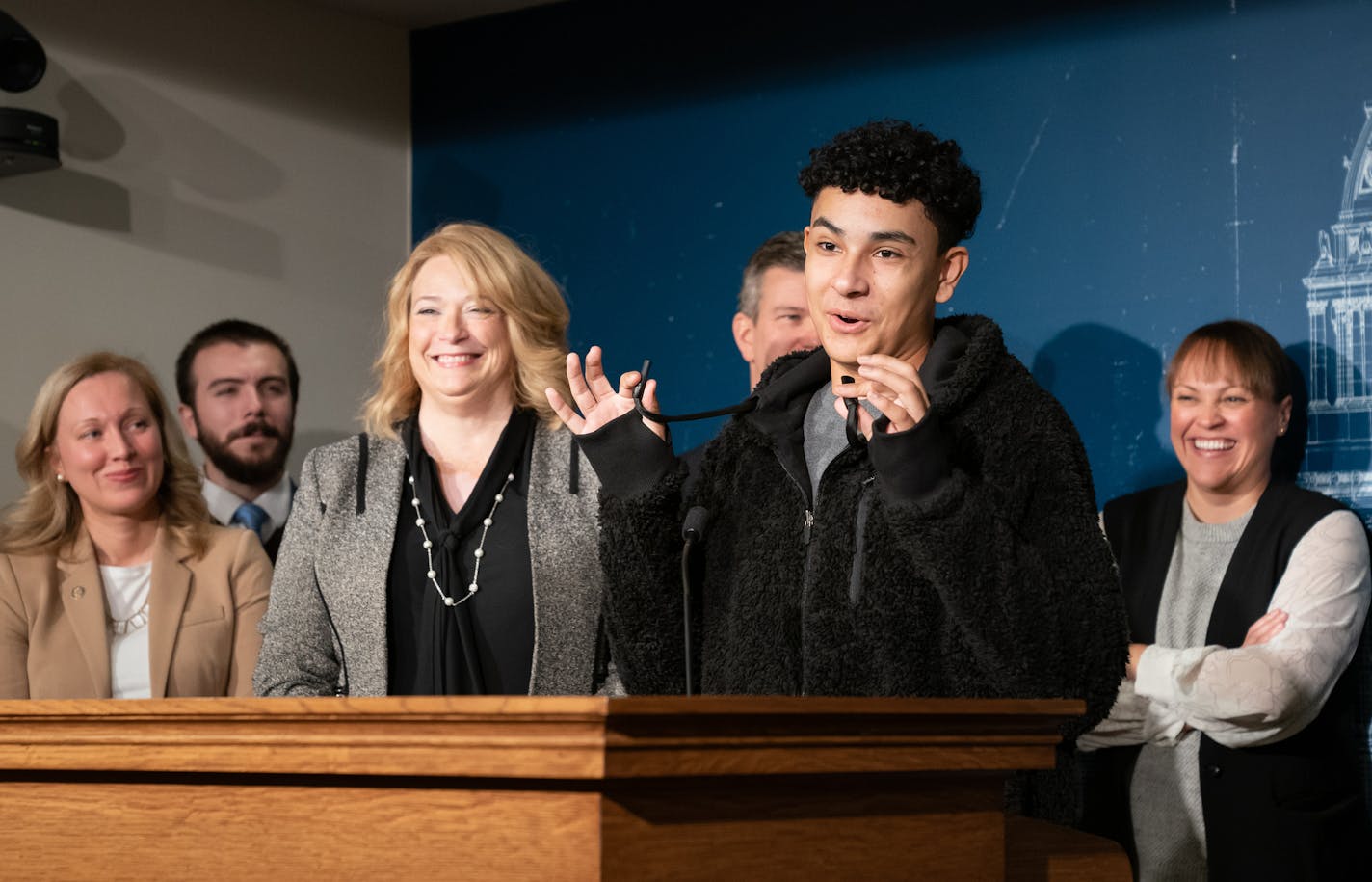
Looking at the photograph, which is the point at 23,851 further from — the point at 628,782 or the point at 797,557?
the point at 797,557

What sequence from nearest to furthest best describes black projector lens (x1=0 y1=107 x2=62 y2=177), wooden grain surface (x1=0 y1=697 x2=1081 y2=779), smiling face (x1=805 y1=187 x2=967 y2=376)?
wooden grain surface (x1=0 y1=697 x2=1081 y2=779) → smiling face (x1=805 y1=187 x2=967 y2=376) → black projector lens (x1=0 y1=107 x2=62 y2=177)

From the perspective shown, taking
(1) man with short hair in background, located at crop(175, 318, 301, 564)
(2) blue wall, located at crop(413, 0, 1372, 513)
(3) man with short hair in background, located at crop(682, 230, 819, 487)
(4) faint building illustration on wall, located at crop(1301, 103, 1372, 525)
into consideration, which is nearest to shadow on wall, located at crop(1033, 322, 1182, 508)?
(2) blue wall, located at crop(413, 0, 1372, 513)

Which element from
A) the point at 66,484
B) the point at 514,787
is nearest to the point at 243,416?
the point at 66,484

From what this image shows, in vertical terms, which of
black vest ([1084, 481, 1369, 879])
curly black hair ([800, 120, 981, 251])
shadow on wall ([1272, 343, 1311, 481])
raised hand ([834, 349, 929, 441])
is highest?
curly black hair ([800, 120, 981, 251])

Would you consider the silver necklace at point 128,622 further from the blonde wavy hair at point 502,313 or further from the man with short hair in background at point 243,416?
the blonde wavy hair at point 502,313

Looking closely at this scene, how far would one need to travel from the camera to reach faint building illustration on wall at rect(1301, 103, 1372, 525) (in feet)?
11.8

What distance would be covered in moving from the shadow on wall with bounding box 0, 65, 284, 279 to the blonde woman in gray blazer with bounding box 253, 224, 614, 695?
223 centimetres

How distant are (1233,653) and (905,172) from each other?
62.2 inches

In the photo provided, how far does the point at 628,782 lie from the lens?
1240 millimetres

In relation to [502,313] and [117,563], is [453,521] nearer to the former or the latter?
[502,313]

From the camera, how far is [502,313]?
8.66ft

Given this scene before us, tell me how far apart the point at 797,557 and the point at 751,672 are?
143 mm

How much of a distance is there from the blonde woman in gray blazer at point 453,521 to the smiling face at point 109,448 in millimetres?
894

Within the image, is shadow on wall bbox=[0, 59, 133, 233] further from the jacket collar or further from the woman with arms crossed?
the woman with arms crossed
